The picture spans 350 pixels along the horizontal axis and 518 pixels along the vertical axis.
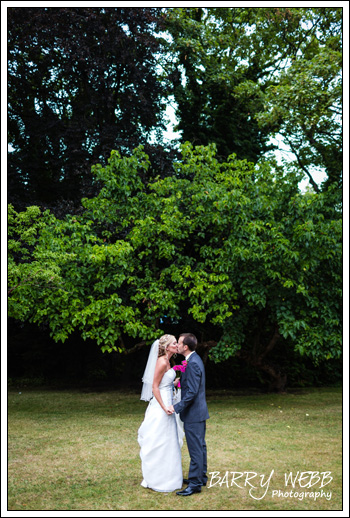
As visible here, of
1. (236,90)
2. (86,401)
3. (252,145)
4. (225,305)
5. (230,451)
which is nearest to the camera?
(230,451)

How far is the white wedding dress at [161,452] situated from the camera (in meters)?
6.16

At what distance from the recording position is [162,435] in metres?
6.21

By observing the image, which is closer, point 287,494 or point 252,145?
point 287,494

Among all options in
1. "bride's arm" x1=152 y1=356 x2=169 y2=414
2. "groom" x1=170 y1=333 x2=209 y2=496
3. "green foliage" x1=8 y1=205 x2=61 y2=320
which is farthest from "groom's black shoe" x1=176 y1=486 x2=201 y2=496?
"green foliage" x1=8 y1=205 x2=61 y2=320

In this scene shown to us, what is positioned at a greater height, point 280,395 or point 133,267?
point 133,267

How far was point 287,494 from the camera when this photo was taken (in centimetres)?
600

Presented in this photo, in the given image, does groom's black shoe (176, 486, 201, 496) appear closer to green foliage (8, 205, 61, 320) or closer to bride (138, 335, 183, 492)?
bride (138, 335, 183, 492)

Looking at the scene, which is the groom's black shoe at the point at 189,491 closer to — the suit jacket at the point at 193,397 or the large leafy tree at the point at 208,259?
the suit jacket at the point at 193,397

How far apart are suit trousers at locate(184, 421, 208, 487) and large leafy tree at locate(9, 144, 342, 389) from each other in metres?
5.40

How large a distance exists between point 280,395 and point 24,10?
13.5 meters

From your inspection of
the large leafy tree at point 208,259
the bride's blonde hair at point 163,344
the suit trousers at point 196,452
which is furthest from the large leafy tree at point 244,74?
the suit trousers at point 196,452

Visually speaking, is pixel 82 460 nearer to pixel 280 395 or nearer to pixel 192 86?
pixel 280 395

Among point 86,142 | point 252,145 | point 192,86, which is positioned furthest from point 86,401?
point 192,86

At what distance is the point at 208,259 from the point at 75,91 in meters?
9.00
